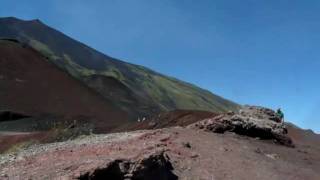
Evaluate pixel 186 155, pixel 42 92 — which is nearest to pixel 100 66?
pixel 42 92

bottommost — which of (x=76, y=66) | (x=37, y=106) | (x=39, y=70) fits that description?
(x=37, y=106)

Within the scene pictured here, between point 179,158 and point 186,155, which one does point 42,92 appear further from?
point 179,158

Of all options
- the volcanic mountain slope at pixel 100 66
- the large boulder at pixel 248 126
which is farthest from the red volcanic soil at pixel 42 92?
the volcanic mountain slope at pixel 100 66

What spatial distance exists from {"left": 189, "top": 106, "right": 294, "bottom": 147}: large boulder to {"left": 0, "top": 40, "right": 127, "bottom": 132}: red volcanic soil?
1247 inches

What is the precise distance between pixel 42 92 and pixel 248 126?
1682 inches

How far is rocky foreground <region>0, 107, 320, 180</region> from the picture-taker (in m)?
11.6

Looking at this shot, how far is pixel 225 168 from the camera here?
15.4 meters

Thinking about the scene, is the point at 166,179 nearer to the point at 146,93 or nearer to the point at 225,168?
the point at 225,168

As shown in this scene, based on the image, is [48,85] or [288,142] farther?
[48,85]

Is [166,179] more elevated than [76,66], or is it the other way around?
[76,66]

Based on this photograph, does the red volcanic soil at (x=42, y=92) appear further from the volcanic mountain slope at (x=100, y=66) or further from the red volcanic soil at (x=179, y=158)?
the volcanic mountain slope at (x=100, y=66)

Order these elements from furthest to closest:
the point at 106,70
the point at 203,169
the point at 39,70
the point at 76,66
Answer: the point at 106,70
the point at 76,66
the point at 39,70
the point at 203,169

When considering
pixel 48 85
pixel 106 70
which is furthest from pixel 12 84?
pixel 106 70

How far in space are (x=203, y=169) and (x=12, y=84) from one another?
50096 millimetres
